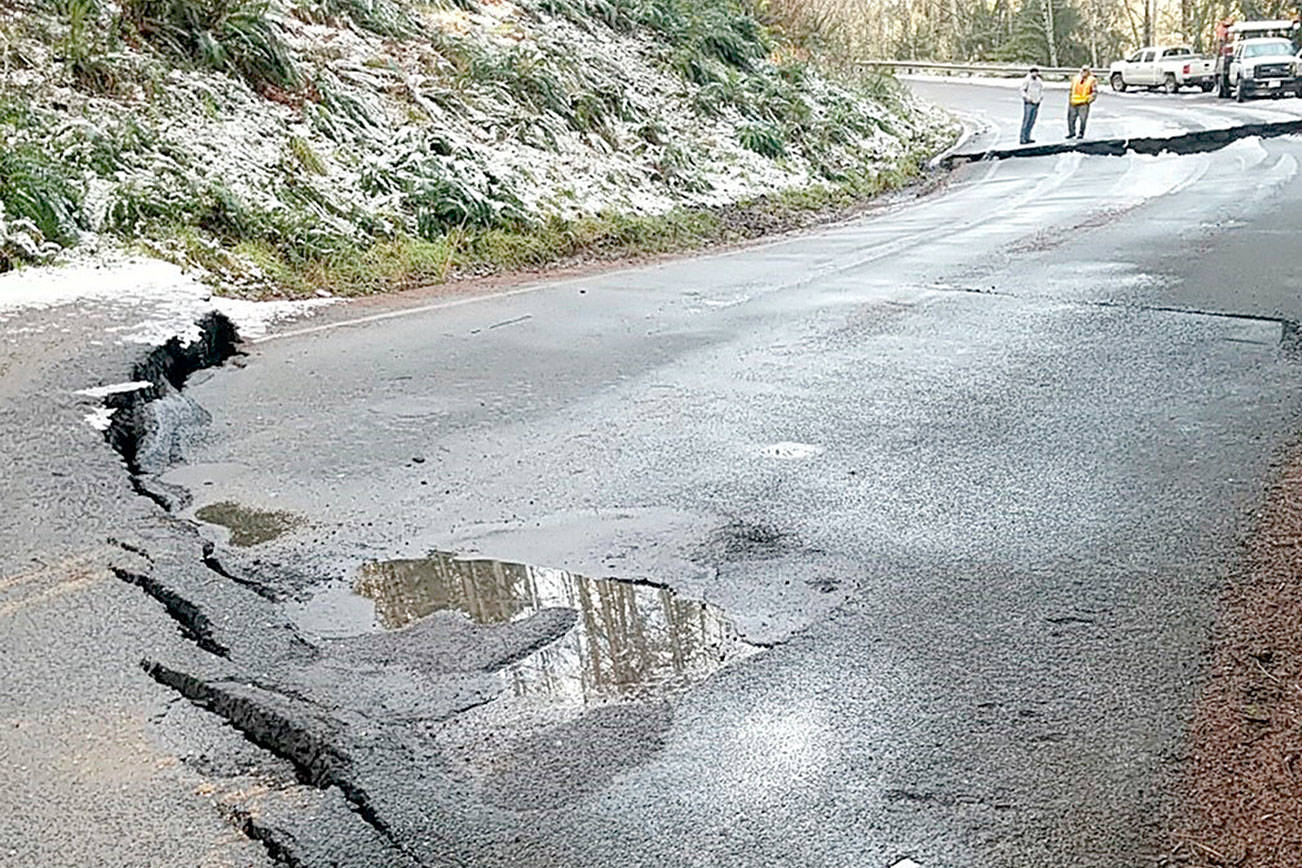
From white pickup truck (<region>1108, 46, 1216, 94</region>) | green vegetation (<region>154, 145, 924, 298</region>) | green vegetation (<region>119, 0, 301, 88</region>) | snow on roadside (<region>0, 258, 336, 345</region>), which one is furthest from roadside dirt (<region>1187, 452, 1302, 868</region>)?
white pickup truck (<region>1108, 46, 1216, 94</region>)

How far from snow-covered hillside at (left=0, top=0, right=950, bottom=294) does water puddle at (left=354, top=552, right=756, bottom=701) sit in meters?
7.31

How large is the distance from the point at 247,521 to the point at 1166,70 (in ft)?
156

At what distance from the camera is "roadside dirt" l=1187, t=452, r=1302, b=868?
3.32 m

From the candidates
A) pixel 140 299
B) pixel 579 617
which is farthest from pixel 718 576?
pixel 140 299

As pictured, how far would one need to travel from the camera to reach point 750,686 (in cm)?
420

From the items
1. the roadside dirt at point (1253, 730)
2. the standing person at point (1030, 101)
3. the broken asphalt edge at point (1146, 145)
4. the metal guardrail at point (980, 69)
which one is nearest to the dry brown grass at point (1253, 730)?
the roadside dirt at point (1253, 730)

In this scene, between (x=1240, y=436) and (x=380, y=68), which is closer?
(x=1240, y=436)

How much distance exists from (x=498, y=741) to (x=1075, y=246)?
37.4ft

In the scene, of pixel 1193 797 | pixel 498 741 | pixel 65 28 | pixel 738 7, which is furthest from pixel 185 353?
pixel 738 7

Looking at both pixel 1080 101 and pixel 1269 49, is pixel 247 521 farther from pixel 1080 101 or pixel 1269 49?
pixel 1269 49

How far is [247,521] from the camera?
5.69m

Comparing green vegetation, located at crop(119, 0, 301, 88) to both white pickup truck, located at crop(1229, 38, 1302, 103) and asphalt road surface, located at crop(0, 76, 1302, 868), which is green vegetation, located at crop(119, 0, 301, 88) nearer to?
asphalt road surface, located at crop(0, 76, 1302, 868)

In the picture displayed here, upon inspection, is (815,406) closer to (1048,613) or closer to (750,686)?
(1048,613)

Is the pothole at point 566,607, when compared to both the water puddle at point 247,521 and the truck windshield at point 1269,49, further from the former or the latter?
the truck windshield at point 1269,49
